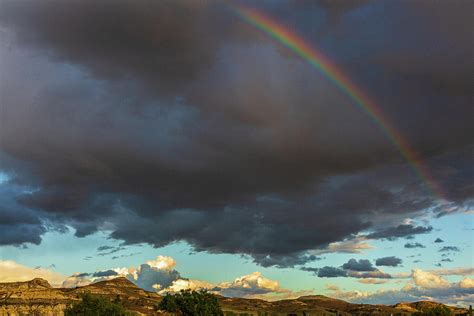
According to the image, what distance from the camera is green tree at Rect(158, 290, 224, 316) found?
4299 inches

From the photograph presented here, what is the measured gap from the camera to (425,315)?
5404 inches

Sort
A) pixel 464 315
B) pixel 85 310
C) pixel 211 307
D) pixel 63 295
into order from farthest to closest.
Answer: pixel 63 295 < pixel 464 315 < pixel 211 307 < pixel 85 310

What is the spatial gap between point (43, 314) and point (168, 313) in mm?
31285

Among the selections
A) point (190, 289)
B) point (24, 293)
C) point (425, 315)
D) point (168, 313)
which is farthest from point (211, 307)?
point (24, 293)

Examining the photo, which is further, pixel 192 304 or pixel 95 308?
pixel 192 304

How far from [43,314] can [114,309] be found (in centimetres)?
1337

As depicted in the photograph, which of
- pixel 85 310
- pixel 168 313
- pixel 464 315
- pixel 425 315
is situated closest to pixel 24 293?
pixel 168 313

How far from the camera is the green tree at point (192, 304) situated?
10919 centimetres

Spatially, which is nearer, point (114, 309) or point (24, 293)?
point (114, 309)

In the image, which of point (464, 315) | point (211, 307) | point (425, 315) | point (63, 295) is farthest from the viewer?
point (63, 295)

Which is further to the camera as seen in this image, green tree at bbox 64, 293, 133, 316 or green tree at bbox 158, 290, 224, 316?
green tree at bbox 158, 290, 224, 316

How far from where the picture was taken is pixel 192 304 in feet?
362

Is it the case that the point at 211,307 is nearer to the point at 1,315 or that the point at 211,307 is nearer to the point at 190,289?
the point at 190,289

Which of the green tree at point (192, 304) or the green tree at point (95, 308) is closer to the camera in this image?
the green tree at point (95, 308)
